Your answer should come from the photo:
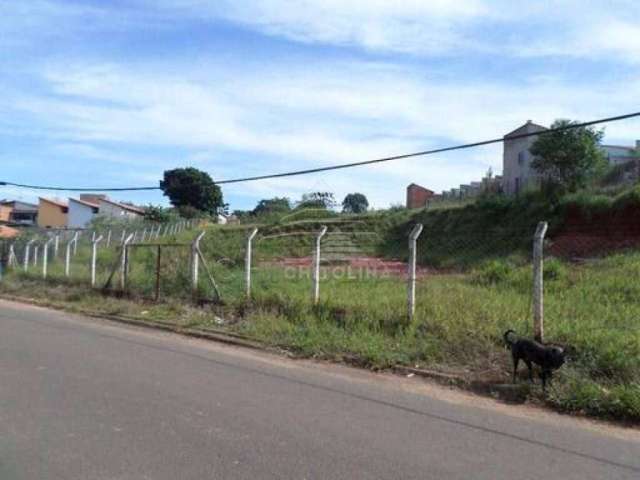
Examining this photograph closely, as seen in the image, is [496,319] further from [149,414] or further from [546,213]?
[546,213]

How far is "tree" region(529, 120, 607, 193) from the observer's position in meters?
34.7

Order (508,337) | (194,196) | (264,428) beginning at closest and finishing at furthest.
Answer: (264,428) < (508,337) < (194,196)

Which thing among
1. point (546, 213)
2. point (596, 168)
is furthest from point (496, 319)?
point (596, 168)

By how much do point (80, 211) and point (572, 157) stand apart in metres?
60.0

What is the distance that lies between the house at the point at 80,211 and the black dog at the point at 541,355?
245 feet

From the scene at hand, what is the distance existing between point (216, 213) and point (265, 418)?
78455mm

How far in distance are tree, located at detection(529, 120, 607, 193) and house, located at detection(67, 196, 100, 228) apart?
56.2 m

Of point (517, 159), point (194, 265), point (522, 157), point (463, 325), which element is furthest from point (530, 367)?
point (517, 159)

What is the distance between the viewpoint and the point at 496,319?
908 cm

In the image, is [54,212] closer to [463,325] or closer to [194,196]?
[194,196]

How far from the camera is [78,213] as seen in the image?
7819 cm

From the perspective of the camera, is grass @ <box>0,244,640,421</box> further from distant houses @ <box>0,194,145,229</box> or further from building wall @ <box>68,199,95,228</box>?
building wall @ <box>68,199,95,228</box>

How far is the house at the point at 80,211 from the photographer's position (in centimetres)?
7725

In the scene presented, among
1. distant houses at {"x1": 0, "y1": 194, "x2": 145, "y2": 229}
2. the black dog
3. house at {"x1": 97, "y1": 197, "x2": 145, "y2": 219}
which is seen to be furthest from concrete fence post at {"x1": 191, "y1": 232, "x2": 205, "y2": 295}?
house at {"x1": 97, "y1": 197, "x2": 145, "y2": 219}
